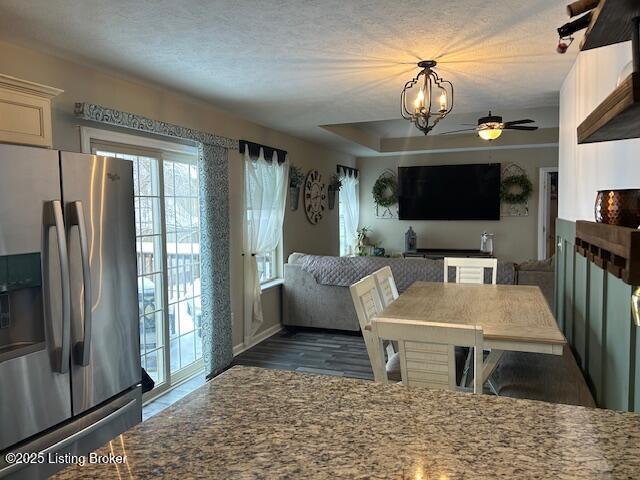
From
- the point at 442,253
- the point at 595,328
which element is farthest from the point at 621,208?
the point at 442,253

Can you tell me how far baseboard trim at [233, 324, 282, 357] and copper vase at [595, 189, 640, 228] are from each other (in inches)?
156

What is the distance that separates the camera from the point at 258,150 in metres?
4.89

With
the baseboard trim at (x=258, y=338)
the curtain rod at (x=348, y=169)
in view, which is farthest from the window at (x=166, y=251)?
the curtain rod at (x=348, y=169)

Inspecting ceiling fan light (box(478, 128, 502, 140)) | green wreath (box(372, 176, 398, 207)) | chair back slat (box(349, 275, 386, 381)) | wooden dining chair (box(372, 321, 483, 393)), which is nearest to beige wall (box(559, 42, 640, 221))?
ceiling fan light (box(478, 128, 502, 140))

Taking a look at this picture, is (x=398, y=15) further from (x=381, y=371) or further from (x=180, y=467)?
(x=180, y=467)

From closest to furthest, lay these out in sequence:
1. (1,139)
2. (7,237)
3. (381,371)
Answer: (7,237), (1,139), (381,371)

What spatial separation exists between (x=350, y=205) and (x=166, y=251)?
4.87 metres

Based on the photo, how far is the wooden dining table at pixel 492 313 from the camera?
2.09 m

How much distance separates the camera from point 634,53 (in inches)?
34.4

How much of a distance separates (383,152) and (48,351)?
6.90 metres

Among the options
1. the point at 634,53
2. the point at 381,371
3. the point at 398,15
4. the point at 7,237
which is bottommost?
the point at 381,371

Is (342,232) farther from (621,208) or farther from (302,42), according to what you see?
(621,208)

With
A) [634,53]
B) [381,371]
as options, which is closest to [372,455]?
[634,53]

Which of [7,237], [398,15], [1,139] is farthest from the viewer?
[398,15]
